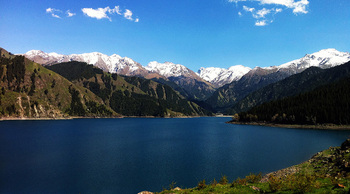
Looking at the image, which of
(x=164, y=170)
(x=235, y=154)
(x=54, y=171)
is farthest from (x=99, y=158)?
(x=235, y=154)

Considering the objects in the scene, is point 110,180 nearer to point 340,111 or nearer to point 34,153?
point 34,153

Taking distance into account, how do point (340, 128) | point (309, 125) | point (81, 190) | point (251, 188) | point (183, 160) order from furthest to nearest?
point (309, 125) → point (340, 128) → point (183, 160) → point (81, 190) → point (251, 188)

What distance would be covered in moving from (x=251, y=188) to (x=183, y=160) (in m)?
44.9

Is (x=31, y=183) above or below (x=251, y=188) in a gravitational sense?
below

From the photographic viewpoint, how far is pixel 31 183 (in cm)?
4806

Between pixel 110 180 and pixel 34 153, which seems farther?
pixel 34 153

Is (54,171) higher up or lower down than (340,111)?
lower down

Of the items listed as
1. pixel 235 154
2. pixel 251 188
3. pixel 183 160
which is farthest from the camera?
pixel 235 154

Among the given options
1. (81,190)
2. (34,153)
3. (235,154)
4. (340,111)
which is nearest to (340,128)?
(340,111)

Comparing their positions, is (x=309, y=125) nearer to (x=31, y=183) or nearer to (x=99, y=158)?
(x=99, y=158)

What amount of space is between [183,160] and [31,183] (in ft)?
138

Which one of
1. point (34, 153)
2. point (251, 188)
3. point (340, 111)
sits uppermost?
point (340, 111)

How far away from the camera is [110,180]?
165ft

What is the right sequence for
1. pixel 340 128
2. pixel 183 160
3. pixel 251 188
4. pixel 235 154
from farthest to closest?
pixel 340 128 < pixel 235 154 < pixel 183 160 < pixel 251 188
